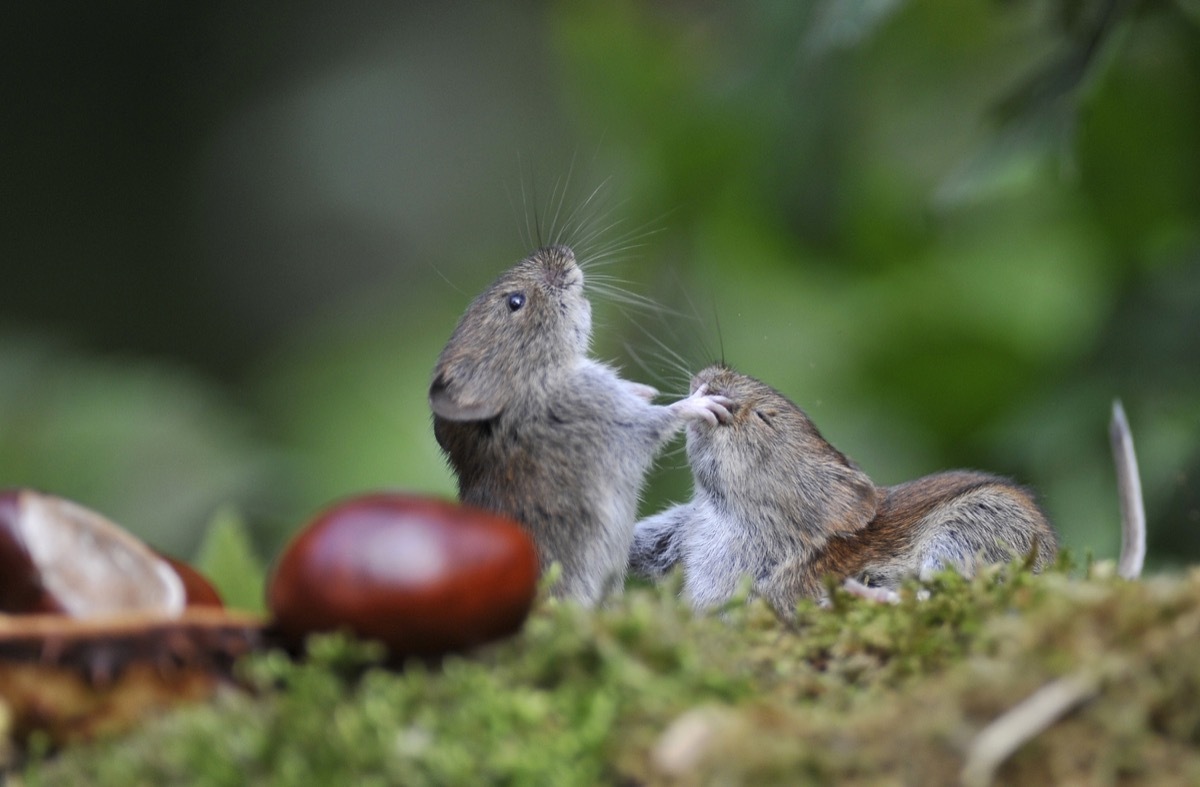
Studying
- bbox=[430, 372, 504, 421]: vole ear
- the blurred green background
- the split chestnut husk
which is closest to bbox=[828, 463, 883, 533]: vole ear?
the blurred green background

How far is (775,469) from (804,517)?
0.43 feet

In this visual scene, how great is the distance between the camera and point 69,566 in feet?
6.31

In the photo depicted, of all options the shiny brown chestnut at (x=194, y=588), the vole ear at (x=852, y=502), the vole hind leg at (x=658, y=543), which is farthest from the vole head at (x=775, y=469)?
the shiny brown chestnut at (x=194, y=588)

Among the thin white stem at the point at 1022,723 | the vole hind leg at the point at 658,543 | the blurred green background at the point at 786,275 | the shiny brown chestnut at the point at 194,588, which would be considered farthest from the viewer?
the blurred green background at the point at 786,275

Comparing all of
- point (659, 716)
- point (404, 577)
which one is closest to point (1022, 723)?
point (659, 716)

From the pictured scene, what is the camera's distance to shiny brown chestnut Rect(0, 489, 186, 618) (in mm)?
1889

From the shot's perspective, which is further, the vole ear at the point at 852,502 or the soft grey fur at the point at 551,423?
the vole ear at the point at 852,502

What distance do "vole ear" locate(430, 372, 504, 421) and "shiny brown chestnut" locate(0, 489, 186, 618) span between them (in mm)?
847

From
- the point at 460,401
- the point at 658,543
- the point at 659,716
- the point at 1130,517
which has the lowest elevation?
the point at 658,543

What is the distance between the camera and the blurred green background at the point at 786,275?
3.92 meters

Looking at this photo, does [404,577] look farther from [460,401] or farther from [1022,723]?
[460,401]

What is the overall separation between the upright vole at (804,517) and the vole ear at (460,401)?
524mm

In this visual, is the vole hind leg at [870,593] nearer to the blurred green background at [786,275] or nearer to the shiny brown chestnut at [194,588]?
the blurred green background at [786,275]

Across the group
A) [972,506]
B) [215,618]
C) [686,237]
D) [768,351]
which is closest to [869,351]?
[768,351]
